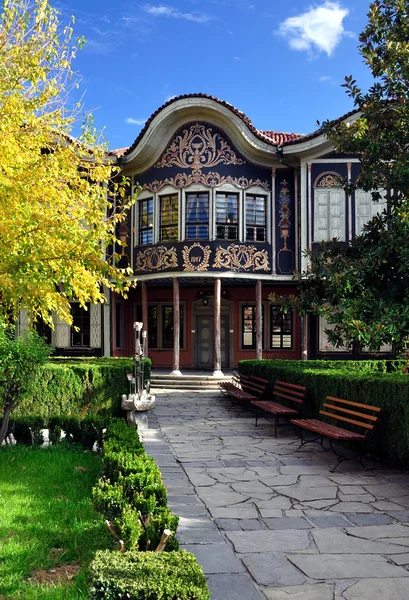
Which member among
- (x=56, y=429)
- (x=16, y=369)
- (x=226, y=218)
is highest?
(x=226, y=218)

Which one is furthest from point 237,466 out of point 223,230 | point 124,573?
point 223,230

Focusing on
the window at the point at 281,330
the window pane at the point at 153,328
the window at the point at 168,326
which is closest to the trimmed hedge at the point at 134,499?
the window at the point at 281,330

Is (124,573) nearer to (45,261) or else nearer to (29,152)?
(45,261)

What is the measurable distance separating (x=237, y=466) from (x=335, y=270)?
3102mm

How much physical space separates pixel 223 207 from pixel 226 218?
1.26 feet

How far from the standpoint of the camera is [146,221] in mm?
19203

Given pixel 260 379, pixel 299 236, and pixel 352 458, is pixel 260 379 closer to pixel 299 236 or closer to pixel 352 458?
pixel 352 458

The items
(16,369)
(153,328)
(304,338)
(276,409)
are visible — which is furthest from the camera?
(153,328)

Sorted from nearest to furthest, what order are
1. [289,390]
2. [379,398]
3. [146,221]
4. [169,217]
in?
[379,398], [289,390], [169,217], [146,221]

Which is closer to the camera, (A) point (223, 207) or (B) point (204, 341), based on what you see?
(A) point (223, 207)

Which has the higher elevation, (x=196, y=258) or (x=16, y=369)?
(x=196, y=258)

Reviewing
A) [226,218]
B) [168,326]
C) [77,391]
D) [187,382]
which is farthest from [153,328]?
[77,391]

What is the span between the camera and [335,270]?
26.0 feet

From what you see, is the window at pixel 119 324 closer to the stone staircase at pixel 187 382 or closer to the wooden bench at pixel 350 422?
the stone staircase at pixel 187 382
